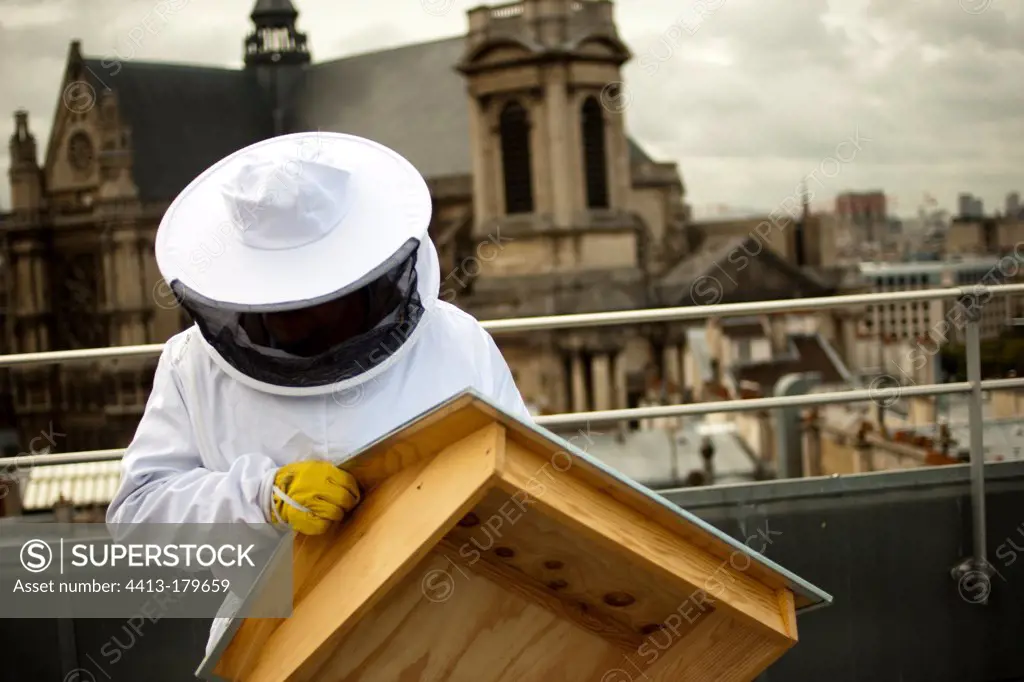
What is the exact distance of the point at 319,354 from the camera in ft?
5.28

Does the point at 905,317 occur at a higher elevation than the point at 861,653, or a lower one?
lower

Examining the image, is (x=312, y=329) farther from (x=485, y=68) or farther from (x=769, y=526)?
(x=485, y=68)

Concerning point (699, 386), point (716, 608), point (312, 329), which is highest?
point (312, 329)

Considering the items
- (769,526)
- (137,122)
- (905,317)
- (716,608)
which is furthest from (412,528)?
(905,317)

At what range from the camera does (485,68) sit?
147 feet

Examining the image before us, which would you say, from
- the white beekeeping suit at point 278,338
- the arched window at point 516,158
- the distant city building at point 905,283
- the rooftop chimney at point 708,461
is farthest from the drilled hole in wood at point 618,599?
the distant city building at point 905,283

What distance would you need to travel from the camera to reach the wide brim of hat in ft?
5.13

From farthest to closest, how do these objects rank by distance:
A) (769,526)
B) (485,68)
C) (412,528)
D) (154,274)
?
1. (154,274)
2. (485,68)
3. (769,526)
4. (412,528)

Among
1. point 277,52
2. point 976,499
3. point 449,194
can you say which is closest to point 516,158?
point 449,194

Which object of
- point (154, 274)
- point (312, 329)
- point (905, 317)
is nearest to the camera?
point (312, 329)

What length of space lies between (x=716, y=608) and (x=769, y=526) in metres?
1.95

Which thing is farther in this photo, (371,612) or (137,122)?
(137,122)

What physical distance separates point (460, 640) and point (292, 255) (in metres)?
0.61

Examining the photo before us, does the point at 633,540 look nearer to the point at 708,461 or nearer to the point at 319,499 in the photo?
the point at 319,499
